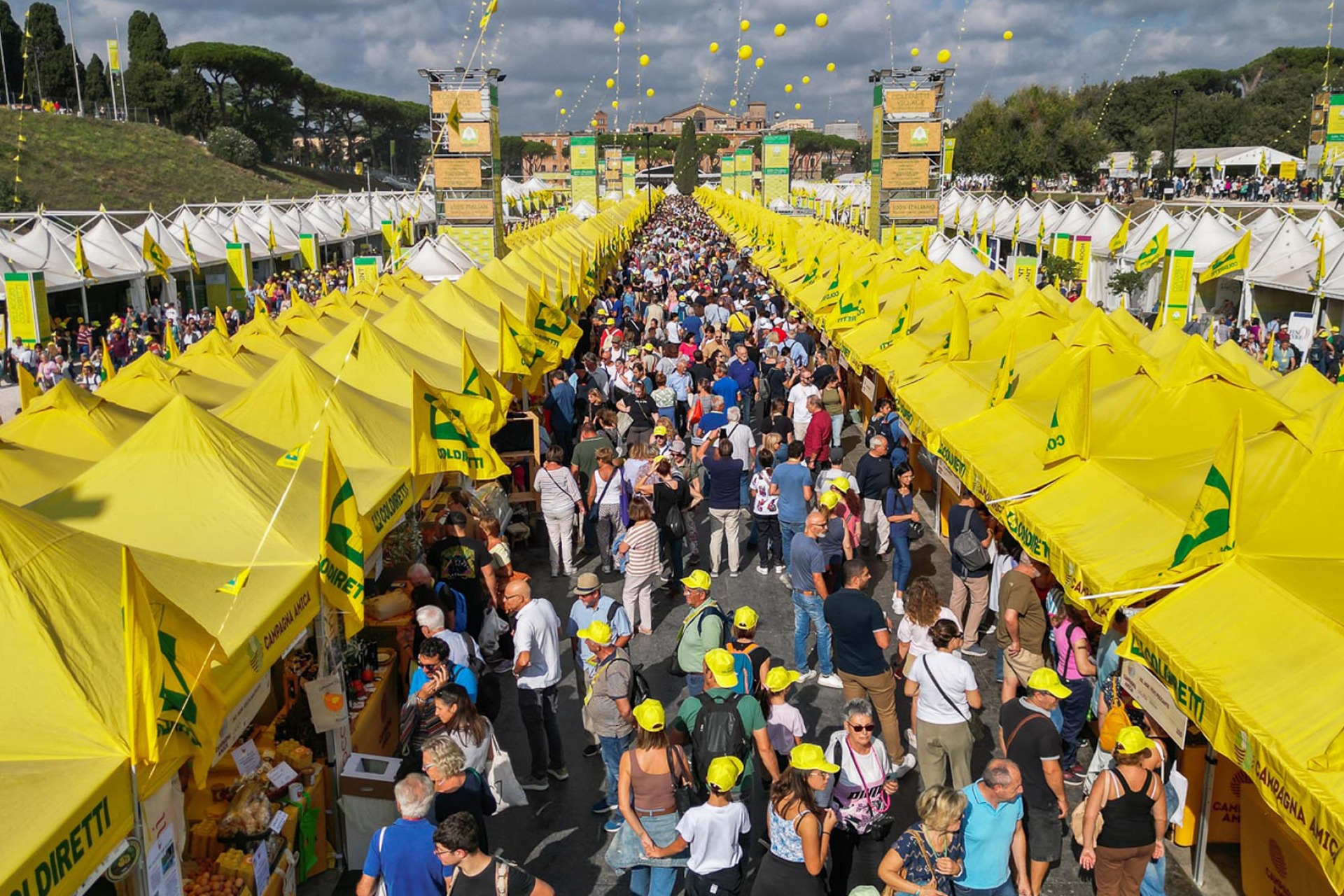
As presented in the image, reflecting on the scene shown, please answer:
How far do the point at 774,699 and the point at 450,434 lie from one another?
355 cm

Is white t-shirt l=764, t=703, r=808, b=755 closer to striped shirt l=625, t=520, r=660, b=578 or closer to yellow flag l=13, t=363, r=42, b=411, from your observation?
striped shirt l=625, t=520, r=660, b=578

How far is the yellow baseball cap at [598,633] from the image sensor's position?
5.41 m

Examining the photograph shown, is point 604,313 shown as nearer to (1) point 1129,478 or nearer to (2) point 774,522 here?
(2) point 774,522

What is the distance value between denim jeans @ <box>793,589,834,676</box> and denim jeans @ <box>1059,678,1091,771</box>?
5.38 ft

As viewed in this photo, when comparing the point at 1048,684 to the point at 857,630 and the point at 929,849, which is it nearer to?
the point at 857,630

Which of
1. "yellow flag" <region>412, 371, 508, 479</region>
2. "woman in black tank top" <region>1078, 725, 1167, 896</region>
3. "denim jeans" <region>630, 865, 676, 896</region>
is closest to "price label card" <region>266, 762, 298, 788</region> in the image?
"denim jeans" <region>630, 865, 676, 896</region>

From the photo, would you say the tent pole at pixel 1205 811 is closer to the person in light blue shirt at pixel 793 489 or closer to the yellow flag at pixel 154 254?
the person in light blue shirt at pixel 793 489

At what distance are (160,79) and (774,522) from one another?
80.2m

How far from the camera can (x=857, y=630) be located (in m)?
5.87

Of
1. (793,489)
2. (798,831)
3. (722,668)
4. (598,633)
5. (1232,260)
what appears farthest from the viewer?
(1232,260)

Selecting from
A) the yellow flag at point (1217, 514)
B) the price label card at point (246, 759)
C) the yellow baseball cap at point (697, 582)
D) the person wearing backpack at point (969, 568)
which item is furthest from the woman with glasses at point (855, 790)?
the person wearing backpack at point (969, 568)

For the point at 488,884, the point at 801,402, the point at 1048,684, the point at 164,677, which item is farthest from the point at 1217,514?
the point at 801,402

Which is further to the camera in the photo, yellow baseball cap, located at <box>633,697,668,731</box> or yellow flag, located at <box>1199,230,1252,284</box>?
yellow flag, located at <box>1199,230,1252,284</box>

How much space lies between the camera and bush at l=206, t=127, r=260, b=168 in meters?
69.9
